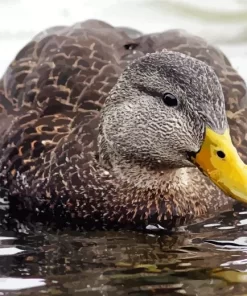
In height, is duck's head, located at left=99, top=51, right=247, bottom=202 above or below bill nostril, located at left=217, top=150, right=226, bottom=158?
above

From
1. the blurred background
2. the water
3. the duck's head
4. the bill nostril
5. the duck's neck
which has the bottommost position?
the water

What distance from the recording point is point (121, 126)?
371 inches

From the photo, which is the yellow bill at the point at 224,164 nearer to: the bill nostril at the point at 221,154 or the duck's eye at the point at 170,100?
the bill nostril at the point at 221,154

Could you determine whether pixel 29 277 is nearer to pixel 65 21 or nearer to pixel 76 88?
pixel 76 88

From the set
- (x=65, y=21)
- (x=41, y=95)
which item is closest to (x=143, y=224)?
(x=41, y=95)

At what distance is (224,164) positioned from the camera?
877cm

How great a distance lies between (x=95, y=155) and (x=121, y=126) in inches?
14.4

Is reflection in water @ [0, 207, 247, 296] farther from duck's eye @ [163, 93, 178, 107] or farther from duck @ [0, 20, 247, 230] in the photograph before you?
duck's eye @ [163, 93, 178, 107]

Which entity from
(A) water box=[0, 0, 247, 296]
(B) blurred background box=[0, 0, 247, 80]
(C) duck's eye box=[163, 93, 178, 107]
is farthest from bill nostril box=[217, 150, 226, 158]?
(B) blurred background box=[0, 0, 247, 80]

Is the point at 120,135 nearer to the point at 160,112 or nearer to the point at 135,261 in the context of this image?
the point at 160,112

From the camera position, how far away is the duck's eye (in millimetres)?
9086

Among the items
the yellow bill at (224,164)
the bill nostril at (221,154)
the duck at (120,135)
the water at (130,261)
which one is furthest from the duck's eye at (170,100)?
the water at (130,261)

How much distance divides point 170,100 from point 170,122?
0.46 ft

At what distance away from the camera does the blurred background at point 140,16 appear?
13.5m
